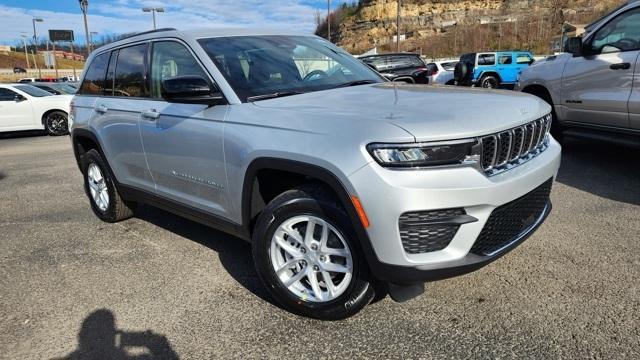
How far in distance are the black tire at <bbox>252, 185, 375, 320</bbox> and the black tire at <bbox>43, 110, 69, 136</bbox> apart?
1276cm

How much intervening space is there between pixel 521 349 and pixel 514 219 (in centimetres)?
68

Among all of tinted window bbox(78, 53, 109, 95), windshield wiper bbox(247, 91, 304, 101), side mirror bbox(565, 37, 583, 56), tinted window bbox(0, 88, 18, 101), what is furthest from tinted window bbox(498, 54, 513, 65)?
windshield wiper bbox(247, 91, 304, 101)

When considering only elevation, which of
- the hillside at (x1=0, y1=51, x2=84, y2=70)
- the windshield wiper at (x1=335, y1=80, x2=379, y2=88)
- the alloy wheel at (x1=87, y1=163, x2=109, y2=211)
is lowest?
the alloy wheel at (x1=87, y1=163, x2=109, y2=211)

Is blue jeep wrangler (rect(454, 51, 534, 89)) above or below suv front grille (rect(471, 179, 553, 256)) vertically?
above

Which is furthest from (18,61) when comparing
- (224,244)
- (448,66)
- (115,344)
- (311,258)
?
(311,258)

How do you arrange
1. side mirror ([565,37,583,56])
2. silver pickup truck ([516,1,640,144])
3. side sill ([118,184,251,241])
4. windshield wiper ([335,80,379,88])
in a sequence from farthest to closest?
1. side mirror ([565,37,583,56])
2. silver pickup truck ([516,1,640,144])
3. windshield wiper ([335,80,379,88])
4. side sill ([118,184,251,241])

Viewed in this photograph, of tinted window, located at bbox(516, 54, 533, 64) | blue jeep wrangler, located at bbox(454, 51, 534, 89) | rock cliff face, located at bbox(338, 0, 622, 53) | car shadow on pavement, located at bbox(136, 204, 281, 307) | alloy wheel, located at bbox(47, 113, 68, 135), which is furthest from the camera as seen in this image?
rock cliff face, located at bbox(338, 0, 622, 53)

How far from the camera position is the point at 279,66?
356 cm

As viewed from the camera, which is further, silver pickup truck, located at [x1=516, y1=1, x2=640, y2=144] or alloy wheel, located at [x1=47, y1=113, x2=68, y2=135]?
alloy wheel, located at [x1=47, y1=113, x2=68, y2=135]

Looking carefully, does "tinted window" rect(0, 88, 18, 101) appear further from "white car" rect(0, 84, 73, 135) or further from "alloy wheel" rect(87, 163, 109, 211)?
"alloy wheel" rect(87, 163, 109, 211)

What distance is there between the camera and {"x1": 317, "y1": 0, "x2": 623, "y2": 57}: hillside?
2369 inches

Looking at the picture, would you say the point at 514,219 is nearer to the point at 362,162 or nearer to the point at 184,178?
the point at 362,162

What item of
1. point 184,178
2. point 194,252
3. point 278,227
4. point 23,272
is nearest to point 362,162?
point 278,227

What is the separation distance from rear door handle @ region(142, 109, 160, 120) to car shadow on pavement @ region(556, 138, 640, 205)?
4.31m
